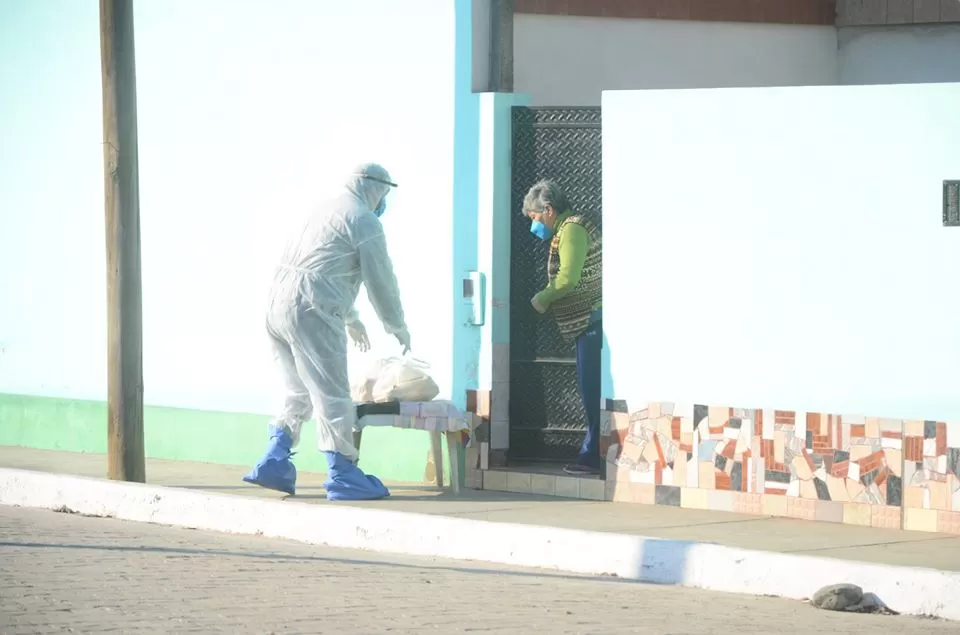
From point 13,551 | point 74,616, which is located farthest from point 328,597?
point 13,551

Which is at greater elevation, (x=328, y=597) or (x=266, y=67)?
(x=266, y=67)

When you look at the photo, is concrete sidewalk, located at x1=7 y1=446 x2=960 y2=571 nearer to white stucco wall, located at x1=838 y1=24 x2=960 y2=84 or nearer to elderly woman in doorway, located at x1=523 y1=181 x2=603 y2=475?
elderly woman in doorway, located at x1=523 y1=181 x2=603 y2=475

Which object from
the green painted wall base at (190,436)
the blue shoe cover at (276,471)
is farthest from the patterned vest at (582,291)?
the blue shoe cover at (276,471)

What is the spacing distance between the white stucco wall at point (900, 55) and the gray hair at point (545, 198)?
4161mm

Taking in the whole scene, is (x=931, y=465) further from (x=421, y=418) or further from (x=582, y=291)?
(x=421, y=418)

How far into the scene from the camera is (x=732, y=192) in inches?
378

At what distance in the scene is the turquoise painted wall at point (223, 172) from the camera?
1077 cm

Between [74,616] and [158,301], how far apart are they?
20.1 feet

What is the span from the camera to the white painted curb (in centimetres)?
740

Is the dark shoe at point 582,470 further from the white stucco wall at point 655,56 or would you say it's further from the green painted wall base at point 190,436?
the white stucco wall at point 655,56

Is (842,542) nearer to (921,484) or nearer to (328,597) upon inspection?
(921,484)

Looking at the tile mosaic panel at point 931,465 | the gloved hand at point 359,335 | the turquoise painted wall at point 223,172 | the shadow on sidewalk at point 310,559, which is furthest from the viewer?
the turquoise painted wall at point 223,172

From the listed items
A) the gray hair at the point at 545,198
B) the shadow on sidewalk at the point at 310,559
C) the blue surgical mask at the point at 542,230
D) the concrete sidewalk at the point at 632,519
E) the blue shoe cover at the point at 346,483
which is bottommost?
the shadow on sidewalk at the point at 310,559

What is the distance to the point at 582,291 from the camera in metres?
10.4
